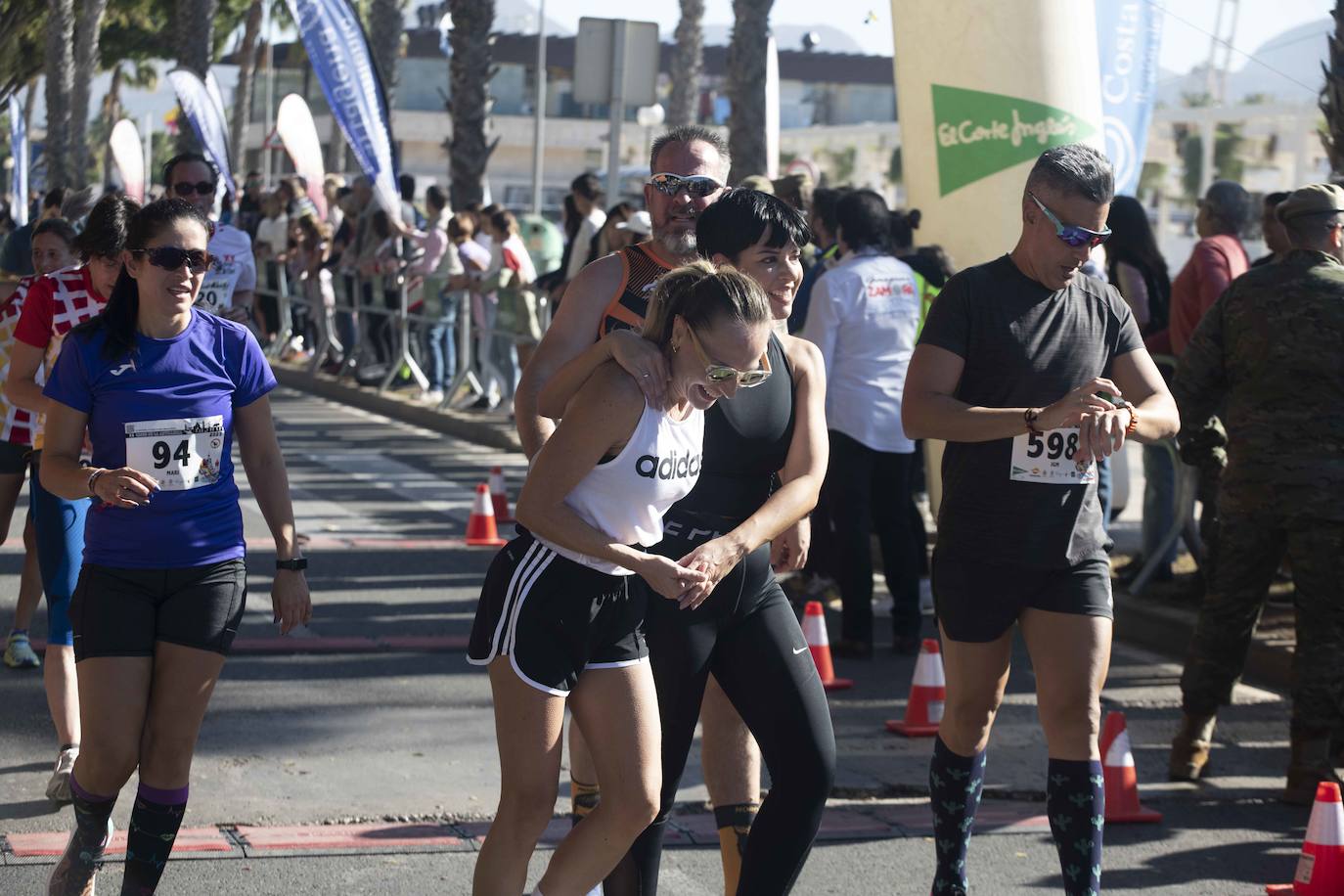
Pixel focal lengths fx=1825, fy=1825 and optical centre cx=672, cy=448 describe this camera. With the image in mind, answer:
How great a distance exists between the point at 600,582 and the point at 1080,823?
58.8 inches

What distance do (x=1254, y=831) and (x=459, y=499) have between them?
26.3ft

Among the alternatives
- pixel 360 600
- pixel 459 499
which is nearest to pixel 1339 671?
pixel 360 600

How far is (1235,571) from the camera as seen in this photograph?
6.46 m

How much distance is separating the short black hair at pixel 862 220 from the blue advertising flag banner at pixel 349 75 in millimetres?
10680

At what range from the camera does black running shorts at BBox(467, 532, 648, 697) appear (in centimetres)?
393

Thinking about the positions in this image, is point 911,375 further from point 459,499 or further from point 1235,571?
point 459,499

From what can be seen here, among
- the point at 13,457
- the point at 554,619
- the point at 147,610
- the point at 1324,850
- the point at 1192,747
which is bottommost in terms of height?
the point at 1192,747

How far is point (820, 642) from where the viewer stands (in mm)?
7598

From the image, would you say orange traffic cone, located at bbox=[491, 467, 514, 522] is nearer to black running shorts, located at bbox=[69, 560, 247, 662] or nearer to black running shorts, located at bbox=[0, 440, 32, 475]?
black running shorts, located at bbox=[0, 440, 32, 475]

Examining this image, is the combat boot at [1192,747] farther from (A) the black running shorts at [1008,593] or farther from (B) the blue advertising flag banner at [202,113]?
(B) the blue advertising flag banner at [202,113]

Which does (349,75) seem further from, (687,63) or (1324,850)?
(1324,850)

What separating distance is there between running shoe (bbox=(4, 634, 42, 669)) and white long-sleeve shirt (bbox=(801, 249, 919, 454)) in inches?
142

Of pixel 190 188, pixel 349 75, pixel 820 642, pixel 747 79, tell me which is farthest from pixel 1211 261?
pixel 747 79

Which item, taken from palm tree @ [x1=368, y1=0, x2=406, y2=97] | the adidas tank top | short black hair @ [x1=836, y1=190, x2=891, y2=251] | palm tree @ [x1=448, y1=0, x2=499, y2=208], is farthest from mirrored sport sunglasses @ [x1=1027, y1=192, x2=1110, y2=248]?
palm tree @ [x1=368, y1=0, x2=406, y2=97]
